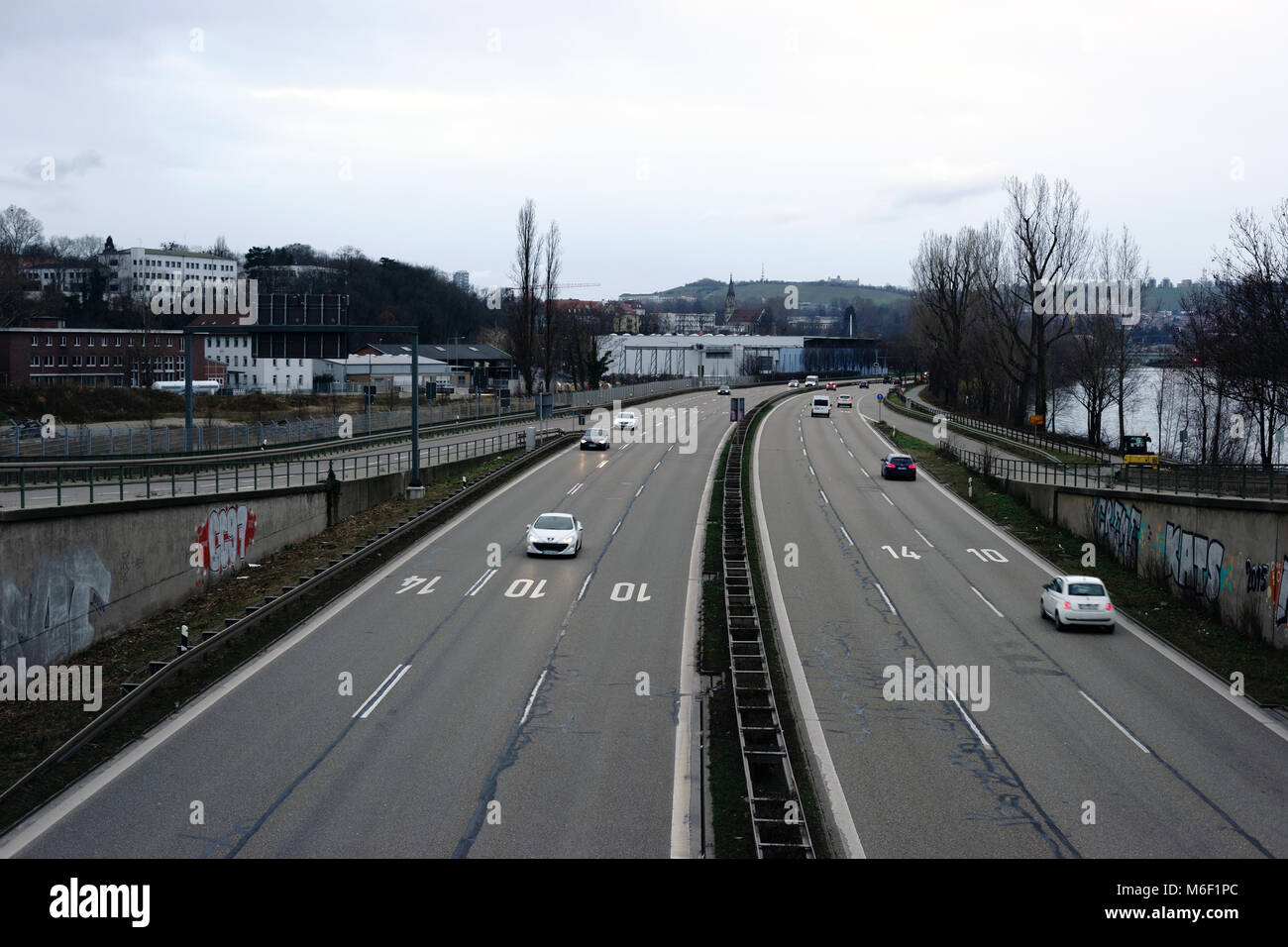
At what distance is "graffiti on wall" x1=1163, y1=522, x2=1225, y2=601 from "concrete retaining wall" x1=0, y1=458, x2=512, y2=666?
1103 inches

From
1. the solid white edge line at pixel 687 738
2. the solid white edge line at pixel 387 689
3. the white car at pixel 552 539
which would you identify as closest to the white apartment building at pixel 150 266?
the white car at pixel 552 539

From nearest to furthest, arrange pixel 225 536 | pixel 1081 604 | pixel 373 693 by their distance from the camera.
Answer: pixel 373 693 → pixel 1081 604 → pixel 225 536

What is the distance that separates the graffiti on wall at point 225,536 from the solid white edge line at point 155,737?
17.1 feet

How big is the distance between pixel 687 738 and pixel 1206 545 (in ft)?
59.8

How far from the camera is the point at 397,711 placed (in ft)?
62.7

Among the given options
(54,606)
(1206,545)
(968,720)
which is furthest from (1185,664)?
(54,606)

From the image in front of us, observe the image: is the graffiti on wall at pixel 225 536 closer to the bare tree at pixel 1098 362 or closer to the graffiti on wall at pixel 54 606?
the graffiti on wall at pixel 54 606

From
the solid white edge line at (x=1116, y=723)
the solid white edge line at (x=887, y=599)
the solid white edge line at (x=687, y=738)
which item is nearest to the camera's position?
the solid white edge line at (x=687, y=738)

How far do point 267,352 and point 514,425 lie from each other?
34509 millimetres

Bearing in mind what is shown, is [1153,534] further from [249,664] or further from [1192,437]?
[1192,437]

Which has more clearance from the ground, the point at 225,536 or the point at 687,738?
the point at 225,536

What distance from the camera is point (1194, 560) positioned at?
2955cm

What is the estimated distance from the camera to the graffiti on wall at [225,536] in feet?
Answer: 103

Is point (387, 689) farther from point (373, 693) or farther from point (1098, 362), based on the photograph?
point (1098, 362)
